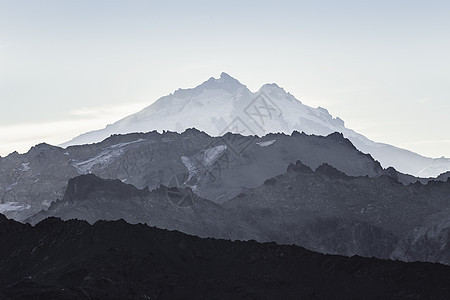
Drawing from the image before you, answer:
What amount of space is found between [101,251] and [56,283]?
21.2m

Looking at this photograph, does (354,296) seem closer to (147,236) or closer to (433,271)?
(433,271)

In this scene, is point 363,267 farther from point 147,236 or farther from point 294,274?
point 147,236

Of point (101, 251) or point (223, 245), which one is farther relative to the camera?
point (223, 245)

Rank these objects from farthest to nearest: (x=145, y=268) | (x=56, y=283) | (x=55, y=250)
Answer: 1. (x=55, y=250)
2. (x=145, y=268)
3. (x=56, y=283)

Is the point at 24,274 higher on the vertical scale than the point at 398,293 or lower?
higher

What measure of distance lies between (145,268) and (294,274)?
29125mm

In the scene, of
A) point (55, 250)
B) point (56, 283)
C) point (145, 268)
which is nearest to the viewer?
point (56, 283)

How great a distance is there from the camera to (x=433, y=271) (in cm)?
17150

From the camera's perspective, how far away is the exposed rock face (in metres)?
167

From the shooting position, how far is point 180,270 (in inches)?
7239

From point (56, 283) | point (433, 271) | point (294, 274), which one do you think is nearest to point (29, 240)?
point (56, 283)

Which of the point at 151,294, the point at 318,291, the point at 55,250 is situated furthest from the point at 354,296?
the point at 55,250

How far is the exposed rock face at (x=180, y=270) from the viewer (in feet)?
549

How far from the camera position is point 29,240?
198875mm
